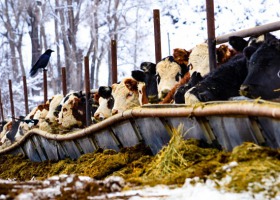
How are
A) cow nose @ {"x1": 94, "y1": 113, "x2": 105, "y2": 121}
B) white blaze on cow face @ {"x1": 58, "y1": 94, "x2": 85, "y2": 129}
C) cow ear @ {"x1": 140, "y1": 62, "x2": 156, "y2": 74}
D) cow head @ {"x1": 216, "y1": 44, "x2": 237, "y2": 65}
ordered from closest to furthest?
cow head @ {"x1": 216, "y1": 44, "x2": 237, "y2": 65} < cow ear @ {"x1": 140, "y1": 62, "x2": 156, "y2": 74} < cow nose @ {"x1": 94, "y1": 113, "x2": 105, "y2": 121} < white blaze on cow face @ {"x1": 58, "y1": 94, "x2": 85, "y2": 129}

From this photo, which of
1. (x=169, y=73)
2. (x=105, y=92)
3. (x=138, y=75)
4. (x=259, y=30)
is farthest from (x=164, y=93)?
(x=105, y=92)

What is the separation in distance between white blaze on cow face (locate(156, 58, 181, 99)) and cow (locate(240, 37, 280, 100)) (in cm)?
360

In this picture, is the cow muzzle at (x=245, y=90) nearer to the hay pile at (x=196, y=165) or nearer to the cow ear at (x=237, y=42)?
the hay pile at (x=196, y=165)

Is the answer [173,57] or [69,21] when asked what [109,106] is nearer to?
[173,57]

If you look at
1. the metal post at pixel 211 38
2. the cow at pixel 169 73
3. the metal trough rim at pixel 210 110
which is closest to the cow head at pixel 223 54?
the metal post at pixel 211 38

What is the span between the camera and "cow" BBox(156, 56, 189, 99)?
11.8 meters

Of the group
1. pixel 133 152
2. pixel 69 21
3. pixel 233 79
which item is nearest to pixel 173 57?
pixel 233 79

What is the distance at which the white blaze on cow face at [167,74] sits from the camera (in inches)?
462

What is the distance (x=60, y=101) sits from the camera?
2089 centimetres

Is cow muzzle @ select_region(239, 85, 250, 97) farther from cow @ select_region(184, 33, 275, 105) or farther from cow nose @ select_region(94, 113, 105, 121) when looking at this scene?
cow nose @ select_region(94, 113, 105, 121)

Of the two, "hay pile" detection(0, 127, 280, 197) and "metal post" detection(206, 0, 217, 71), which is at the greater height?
"metal post" detection(206, 0, 217, 71)

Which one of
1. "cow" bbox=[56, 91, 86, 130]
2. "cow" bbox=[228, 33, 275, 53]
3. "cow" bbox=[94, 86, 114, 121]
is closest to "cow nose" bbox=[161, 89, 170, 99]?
"cow" bbox=[228, 33, 275, 53]

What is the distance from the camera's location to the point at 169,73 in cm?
1201

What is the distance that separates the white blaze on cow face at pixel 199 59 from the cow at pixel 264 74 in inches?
107
